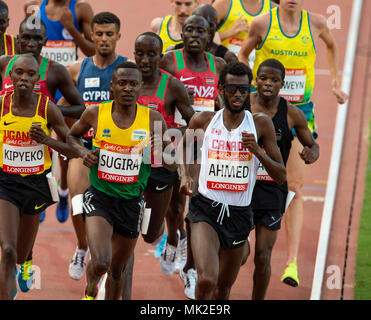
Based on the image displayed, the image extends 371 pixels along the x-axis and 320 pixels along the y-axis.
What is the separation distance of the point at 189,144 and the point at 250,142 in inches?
31.6

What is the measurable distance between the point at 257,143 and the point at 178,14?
3485 mm

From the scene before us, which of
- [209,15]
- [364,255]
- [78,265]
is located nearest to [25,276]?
[78,265]

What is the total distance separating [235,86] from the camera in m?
8.01

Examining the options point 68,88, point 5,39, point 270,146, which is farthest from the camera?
point 5,39

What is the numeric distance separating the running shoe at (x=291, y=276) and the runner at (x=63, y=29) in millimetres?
3093

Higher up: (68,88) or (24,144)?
(68,88)

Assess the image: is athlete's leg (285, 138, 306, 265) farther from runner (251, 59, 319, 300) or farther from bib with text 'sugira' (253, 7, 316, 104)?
runner (251, 59, 319, 300)

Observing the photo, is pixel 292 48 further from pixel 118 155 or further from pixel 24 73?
pixel 24 73

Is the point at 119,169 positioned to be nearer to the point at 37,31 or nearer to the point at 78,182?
the point at 78,182

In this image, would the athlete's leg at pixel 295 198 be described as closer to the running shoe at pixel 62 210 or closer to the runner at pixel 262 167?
the runner at pixel 262 167

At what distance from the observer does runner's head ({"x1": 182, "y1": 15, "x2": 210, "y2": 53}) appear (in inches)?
380

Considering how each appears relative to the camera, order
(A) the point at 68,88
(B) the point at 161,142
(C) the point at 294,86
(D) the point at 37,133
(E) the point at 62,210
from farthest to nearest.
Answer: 1. (E) the point at 62,210
2. (C) the point at 294,86
3. (A) the point at 68,88
4. (B) the point at 161,142
5. (D) the point at 37,133

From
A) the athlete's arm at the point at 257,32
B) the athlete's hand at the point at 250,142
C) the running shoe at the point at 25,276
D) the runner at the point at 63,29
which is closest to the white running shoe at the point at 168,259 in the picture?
the running shoe at the point at 25,276
